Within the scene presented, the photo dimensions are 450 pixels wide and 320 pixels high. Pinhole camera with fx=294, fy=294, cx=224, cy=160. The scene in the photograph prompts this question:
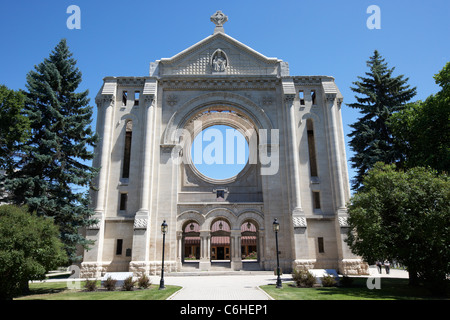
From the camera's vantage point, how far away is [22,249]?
1355cm

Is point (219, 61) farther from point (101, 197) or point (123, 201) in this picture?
point (101, 197)

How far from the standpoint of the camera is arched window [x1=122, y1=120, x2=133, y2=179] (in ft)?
93.9

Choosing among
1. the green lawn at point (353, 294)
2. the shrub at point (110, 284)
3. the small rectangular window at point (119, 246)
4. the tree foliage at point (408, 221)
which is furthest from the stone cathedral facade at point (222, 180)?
the tree foliage at point (408, 221)

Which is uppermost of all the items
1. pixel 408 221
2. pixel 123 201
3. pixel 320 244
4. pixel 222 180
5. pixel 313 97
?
pixel 313 97

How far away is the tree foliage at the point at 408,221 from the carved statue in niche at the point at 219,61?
62.2 ft

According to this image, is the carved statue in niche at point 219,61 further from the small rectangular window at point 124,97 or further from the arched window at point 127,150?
the arched window at point 127,150

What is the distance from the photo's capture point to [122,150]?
93.3 ft

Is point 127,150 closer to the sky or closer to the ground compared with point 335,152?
closer to the sky

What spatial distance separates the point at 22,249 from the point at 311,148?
1009 inches

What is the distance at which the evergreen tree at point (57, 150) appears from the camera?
18.9 m

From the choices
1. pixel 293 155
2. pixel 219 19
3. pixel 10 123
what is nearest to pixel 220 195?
pixel 293 155

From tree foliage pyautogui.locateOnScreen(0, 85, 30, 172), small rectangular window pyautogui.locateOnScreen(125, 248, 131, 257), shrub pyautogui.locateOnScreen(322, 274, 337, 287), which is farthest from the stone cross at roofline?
shrub pyautogui.locateOnScreen(322, 274, 337, 287)

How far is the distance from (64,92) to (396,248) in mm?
24318
